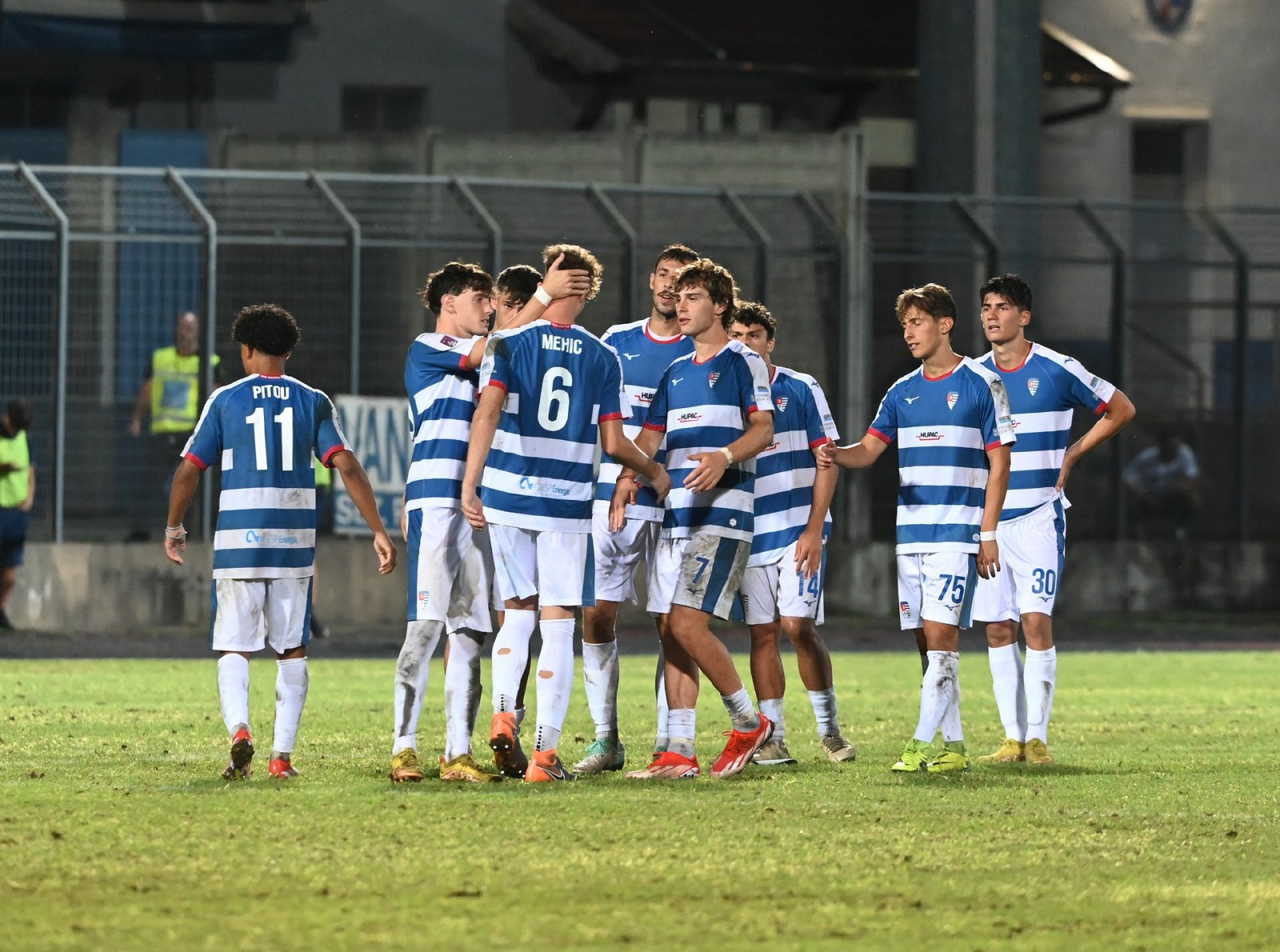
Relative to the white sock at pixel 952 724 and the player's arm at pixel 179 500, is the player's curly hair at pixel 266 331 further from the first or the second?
the white sock at pixel 952 724

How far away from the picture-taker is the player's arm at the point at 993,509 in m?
8.93

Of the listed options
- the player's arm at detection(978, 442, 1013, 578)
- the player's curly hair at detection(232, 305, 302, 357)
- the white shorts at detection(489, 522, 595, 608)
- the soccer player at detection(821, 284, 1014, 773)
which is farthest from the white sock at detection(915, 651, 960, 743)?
the player's curly hair at detection(232, 305, 302, 357)

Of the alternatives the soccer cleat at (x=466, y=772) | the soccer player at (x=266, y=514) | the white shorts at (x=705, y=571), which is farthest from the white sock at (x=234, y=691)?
the white shorts at (x=705, y=571)

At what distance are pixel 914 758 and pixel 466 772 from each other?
1857mm

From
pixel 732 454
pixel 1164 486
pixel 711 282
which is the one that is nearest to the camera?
pixel 732 454

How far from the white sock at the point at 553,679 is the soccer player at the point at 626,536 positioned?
465 millimetres

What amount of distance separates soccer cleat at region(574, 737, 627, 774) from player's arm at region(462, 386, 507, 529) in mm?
1259

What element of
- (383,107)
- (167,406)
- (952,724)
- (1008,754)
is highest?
(383,107)

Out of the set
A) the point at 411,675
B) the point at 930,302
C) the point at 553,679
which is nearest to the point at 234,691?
the point at 411,675

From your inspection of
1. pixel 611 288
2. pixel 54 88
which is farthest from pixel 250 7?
pixel 611 288

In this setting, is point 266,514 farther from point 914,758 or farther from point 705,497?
point 914,758

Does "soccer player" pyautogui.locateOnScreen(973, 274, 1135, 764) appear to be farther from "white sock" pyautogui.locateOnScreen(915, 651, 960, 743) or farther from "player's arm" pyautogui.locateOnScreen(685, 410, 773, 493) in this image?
"player's arm" pyautogui.locateOnScreen(685, 410, 773, 493)

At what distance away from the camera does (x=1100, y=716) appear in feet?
39.8

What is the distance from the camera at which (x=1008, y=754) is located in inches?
376
